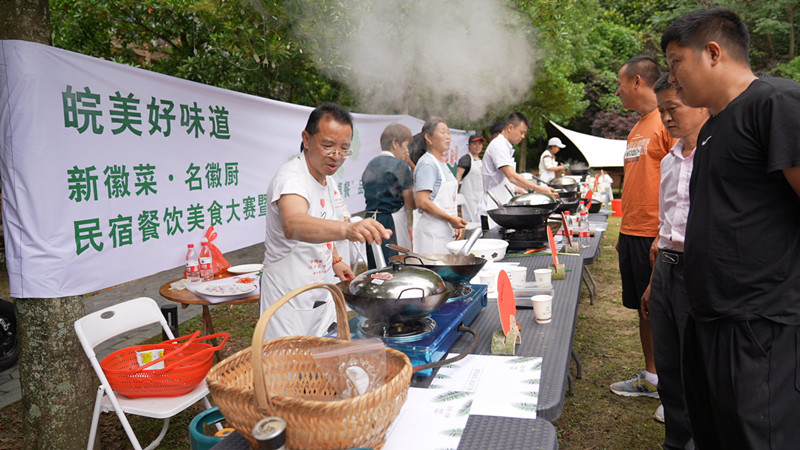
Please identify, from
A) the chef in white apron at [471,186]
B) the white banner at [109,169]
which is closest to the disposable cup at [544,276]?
the white banner at [109,169]

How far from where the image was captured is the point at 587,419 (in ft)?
11.5

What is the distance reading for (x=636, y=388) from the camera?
379cm

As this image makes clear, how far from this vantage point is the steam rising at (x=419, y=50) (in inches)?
217

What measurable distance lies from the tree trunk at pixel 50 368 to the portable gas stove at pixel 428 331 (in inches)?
66.8

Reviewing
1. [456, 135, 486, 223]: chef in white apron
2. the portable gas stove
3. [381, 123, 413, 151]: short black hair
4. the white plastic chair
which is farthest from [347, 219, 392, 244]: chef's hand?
[456, 135, 486, 223]: chef in white apron

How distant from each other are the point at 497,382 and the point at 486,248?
1791 mm

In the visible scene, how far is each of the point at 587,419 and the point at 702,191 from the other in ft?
7.24

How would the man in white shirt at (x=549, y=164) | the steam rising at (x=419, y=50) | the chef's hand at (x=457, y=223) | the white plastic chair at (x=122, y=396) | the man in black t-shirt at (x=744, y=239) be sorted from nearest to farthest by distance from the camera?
the man in black t-shirt at (x=744, y=239), the white plastic chair at (x=122, y=396), the chef's hand at (x=457, y=223), the steam rising at (x=419, y=50), the man in white shirt at (x=549, y=164)

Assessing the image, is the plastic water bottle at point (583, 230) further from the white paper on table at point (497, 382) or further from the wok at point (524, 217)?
the white paper on table at point (497, 382)

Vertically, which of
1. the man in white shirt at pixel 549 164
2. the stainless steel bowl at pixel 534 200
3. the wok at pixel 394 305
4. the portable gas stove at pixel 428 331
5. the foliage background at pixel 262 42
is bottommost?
the portable gas stove at pixel 428 331

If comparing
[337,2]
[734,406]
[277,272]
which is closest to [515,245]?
[277,272]

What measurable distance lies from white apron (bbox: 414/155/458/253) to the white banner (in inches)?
60.6

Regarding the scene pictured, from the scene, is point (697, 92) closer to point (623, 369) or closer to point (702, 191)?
point (702, 191)

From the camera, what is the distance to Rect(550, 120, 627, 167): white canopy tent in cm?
1684
